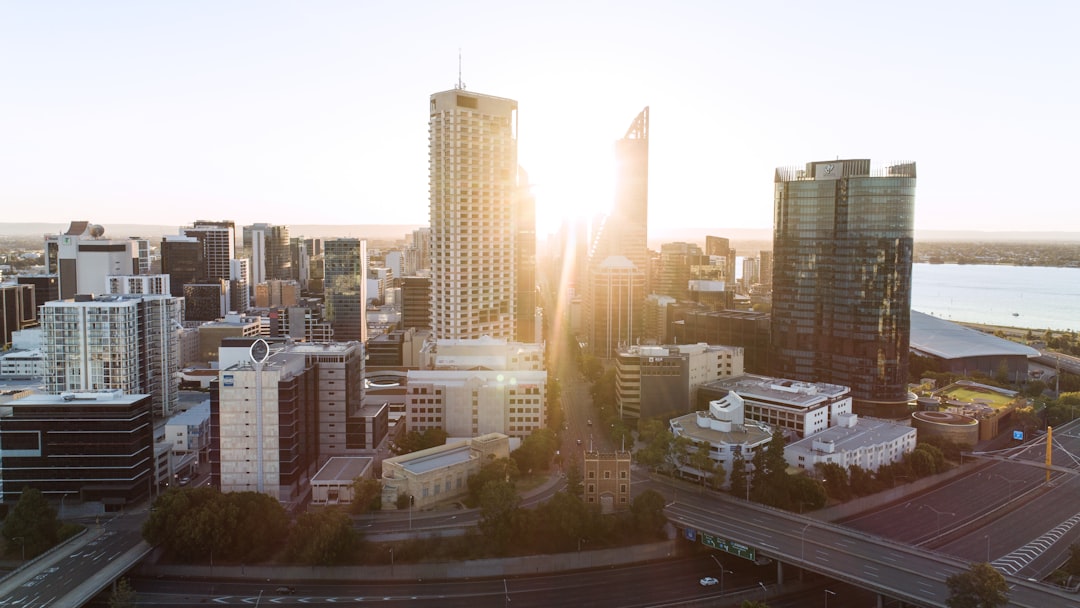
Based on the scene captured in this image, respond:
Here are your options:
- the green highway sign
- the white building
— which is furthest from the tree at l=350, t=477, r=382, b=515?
the white building

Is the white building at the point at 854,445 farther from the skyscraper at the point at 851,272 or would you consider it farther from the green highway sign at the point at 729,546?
the green highway sign at the point at 729,546

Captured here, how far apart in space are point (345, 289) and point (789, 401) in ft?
129

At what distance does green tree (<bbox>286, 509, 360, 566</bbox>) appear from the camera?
922 inches

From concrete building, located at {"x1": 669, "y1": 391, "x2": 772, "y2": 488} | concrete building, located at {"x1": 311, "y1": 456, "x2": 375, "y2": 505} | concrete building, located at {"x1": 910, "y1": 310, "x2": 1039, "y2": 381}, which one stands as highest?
concrete building, located at {"x1": 910, "y1": 310, "x2": 1039, "y2": 381}

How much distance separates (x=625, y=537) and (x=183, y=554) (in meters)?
13.7

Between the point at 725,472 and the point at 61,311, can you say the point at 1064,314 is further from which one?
the point at 61,311

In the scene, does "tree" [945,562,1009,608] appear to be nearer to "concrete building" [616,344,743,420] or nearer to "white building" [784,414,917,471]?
"white building" [784,414,917,471]

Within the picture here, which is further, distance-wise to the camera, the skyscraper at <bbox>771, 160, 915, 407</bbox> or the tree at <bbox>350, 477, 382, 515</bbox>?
the skyscraper at <bbox>771, 160, 915, 407</bbox>

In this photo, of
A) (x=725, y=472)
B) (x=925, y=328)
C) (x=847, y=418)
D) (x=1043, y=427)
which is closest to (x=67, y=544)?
(x=725, y=472)

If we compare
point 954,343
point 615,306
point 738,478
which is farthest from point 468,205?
point 954,343

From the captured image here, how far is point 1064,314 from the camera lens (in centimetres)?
9331

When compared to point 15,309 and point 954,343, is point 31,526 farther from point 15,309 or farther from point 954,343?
point 954,343

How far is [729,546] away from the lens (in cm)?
2436

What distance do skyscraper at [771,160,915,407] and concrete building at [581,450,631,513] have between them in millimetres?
18897
